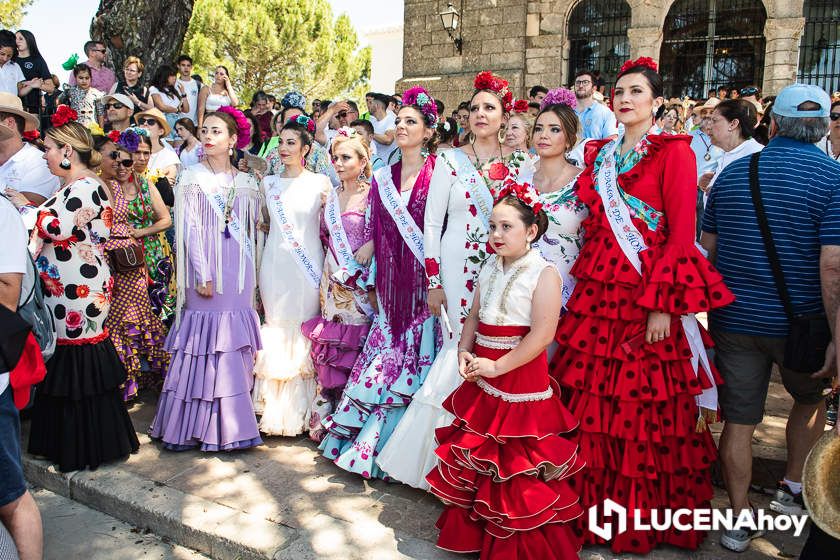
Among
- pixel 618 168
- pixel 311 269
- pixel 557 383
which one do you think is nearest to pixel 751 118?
pixel 618 168

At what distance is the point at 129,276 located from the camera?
5062 millimetres

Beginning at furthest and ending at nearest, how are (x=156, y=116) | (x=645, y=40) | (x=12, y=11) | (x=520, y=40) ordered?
(x=12, y=11), (x=520, y=40), (x=645, y=40), (x=156, y=116)

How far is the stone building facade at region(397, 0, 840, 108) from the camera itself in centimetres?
1472

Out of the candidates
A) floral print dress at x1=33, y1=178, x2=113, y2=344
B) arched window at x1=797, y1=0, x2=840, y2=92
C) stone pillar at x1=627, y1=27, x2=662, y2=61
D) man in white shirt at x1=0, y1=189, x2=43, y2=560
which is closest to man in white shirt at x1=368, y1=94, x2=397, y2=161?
floral print dress at x1=33, y1=178, x2=113, y2=344

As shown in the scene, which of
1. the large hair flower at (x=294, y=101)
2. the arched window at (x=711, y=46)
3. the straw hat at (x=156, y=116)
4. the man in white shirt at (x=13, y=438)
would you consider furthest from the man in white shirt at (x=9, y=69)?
the arched window at (x=711, y=46)

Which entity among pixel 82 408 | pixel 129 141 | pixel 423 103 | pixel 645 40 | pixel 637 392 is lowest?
pixel 82 408

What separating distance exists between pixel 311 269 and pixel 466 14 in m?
13.0

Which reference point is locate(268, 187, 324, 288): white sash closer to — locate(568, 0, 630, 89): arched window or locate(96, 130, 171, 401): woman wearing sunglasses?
locate(96, 130, 171, 401): woman wearing sunglasses

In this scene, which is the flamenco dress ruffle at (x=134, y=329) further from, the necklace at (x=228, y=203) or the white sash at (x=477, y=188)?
the white sash at (x=477, y=188)

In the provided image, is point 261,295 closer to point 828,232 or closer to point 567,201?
point 567,201

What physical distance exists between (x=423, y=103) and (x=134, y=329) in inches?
110

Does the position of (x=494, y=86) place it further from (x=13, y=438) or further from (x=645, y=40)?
(x=645, y=40)

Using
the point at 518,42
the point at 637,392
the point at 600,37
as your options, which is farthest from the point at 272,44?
the point at 637,392

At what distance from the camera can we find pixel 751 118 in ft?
17.1
